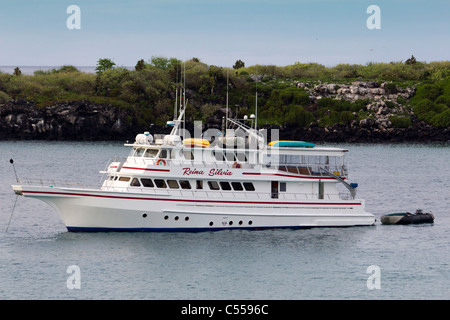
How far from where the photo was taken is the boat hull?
38.8m

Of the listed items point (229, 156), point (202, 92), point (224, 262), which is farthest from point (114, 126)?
point (224, 262)

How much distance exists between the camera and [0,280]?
33.0m

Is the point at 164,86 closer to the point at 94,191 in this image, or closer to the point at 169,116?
the point at 169,116

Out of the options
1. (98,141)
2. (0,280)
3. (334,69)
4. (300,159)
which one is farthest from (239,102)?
(0,280)

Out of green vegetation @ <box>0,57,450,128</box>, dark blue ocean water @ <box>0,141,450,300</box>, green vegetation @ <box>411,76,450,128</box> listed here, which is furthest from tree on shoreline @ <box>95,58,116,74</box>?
dark blue ocean water @ <box>0,141,450,300</box>

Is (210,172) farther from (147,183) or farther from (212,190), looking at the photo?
(147,183)

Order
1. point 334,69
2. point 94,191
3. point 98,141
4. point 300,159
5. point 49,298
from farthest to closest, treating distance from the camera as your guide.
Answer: point 334,69 < point 98,141 < point 300,159 < point 94,191 < point 49,298

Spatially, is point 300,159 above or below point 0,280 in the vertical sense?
above

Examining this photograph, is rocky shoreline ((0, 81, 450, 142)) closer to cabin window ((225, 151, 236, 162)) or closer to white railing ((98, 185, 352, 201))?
cabin window ((225, 151, 236, 162))

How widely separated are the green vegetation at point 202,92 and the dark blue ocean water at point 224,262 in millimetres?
77063

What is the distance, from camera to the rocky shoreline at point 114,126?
118 meters

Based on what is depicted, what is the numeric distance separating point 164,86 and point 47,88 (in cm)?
2006

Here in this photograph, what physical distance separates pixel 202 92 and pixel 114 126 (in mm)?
18874

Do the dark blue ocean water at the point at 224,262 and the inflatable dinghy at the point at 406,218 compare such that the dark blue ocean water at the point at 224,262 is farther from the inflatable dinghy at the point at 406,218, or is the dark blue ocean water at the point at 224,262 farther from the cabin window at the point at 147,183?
the cabin window at the point at 147,183
